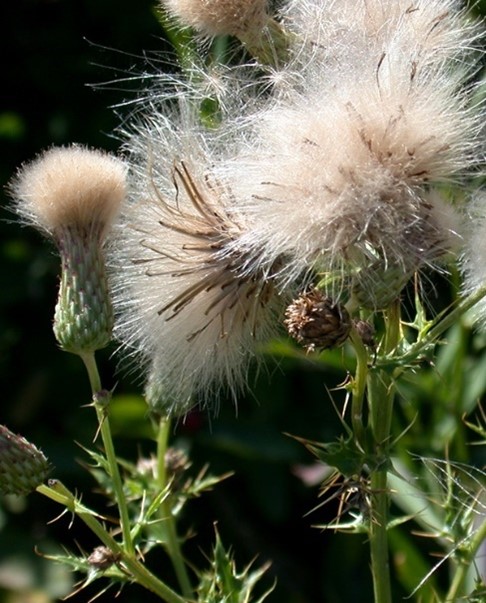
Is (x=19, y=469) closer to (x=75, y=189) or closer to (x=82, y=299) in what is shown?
(x=82, y=299)

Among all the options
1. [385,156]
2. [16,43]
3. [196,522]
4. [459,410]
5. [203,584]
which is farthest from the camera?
[16,43]

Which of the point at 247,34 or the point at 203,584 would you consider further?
the point at 203,584

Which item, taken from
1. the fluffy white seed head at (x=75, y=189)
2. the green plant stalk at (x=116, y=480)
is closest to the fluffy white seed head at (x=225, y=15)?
the fluffy white seed head at (x=75, y=189)

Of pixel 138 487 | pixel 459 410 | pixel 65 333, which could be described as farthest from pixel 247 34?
pixel 459 410

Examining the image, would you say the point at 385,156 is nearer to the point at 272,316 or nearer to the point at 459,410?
the point at 272,316

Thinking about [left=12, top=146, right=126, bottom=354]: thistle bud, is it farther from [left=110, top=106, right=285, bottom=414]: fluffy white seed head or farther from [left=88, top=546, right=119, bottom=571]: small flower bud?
[left=88, top=546, right=119, bottom=571]: small flower bud

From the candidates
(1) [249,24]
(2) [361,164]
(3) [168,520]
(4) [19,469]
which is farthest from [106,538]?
(1) [249,24]

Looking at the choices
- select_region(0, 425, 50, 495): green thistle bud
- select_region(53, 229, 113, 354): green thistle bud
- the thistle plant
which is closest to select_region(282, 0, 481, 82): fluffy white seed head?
the thistle plant

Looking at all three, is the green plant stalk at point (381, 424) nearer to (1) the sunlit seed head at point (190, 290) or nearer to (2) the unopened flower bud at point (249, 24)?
(1) the sunlit seed head at point (190, 290)
